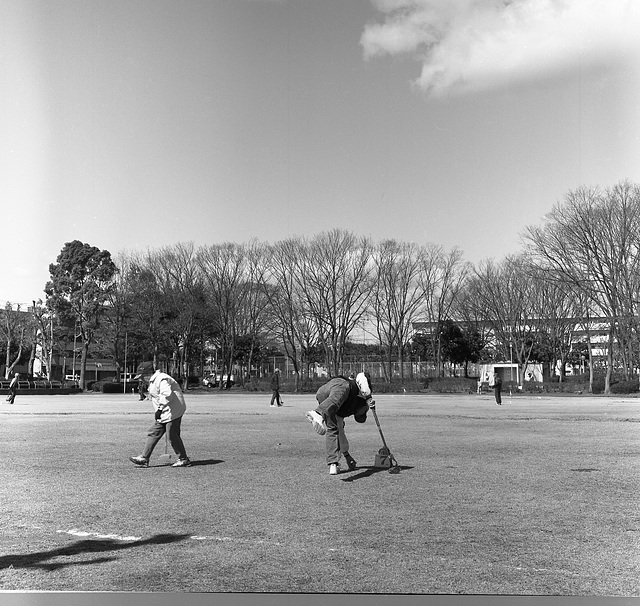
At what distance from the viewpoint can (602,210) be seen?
36.8 metres

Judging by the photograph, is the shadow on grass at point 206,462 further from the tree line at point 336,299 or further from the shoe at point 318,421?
the tree line at point 336,299

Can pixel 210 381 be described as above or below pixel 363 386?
below

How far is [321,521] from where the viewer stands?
6152 mm

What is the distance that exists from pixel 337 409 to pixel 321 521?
245cm

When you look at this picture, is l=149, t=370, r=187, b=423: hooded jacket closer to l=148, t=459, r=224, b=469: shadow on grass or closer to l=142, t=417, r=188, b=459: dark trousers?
l=142, t=417, r=188, b=459: dark trousers

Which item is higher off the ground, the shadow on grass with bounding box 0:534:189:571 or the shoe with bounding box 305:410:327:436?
the shoe with bounding box 305:410:327:436

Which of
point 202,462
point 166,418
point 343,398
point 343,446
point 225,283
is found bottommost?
point 202,462

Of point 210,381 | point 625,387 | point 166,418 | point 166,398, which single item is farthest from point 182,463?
point 210,381

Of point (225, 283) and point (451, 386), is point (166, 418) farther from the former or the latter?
point (451, 386)

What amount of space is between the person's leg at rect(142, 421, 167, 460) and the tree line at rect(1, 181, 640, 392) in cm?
1432

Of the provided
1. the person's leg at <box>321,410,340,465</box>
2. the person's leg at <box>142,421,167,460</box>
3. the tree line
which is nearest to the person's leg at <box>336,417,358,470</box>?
the person's leg at <box>321,410,340,465</box>

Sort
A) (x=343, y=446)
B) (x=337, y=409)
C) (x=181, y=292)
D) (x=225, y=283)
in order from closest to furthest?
1. (x=337, y=409)
2. (x=343, y=446)
3. (x=225, y=283)
4. (x=181, y=292)

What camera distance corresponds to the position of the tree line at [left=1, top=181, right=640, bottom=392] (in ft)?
108

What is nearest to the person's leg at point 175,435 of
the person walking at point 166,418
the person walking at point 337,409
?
the person walking at point 166,418
